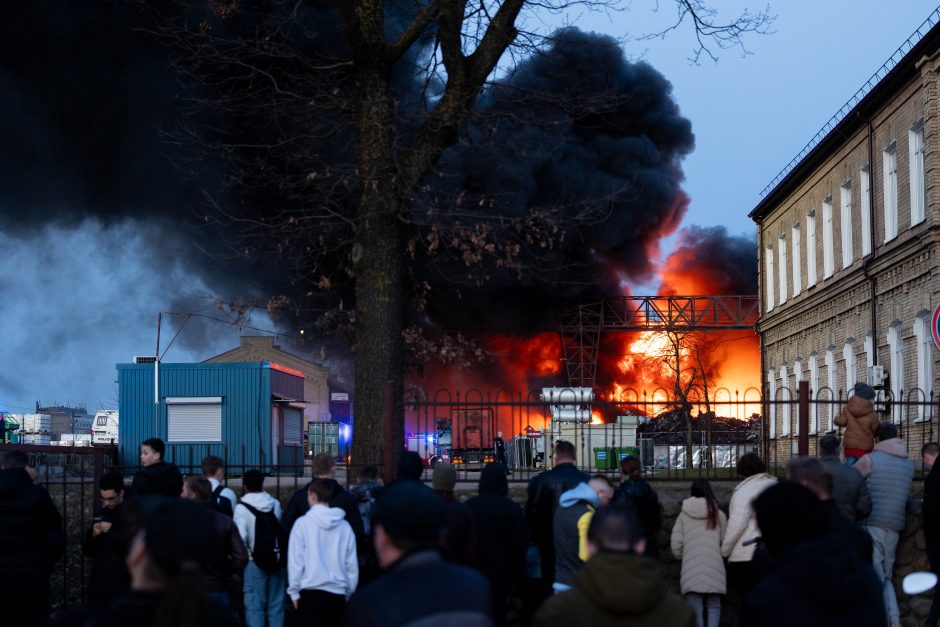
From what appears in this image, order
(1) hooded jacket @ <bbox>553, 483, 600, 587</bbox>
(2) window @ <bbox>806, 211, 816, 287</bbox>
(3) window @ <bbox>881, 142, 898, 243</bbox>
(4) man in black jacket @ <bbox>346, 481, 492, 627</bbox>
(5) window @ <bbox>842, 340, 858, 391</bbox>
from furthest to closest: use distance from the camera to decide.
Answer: (2) window @ <bbox>806, 211, 816, 287</bbox> < (5) window @ <bbox>842, 340, 858, 391</bbox> < (3) window @ <bbox>881, 142, 898, 243</bbox> < (1) hooded jacket @ <bbox>553, 483, 600, 587</bbox> < (4) man in black jacket @ <bbox>346, 481, 492, 627</bbox>

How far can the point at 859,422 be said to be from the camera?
36.6ft

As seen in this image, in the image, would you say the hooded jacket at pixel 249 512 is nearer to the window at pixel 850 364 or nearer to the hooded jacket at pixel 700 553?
the hooded jacket at pixel 700 553

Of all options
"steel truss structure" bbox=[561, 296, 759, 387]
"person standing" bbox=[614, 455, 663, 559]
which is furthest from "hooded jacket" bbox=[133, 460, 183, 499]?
"steel truss structure" bbox=[561, 296, 759, 387]

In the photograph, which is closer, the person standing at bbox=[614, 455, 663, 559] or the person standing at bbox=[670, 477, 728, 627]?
the person standing at bbox=[614, 455, 663, 559]

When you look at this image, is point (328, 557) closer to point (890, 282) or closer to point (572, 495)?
point (572, 495)

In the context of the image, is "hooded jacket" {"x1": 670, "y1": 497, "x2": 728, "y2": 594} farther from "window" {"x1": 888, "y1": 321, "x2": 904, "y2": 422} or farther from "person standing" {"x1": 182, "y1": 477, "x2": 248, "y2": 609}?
"window" {"x1": 888, "y1": 321, "x2": 904, "y2": 422}

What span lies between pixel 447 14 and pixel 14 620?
311 inches

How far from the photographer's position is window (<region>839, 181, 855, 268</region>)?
29.9 meters

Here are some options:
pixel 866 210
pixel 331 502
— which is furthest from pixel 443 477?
pixel 866 210

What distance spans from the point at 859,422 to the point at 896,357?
52.6ft

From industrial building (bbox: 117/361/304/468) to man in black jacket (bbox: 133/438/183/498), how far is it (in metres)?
18.0

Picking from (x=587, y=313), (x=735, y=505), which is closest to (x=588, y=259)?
(x=587, y=313)

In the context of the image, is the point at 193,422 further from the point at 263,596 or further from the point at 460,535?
the point at 460,535

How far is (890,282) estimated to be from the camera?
85.9 feet
